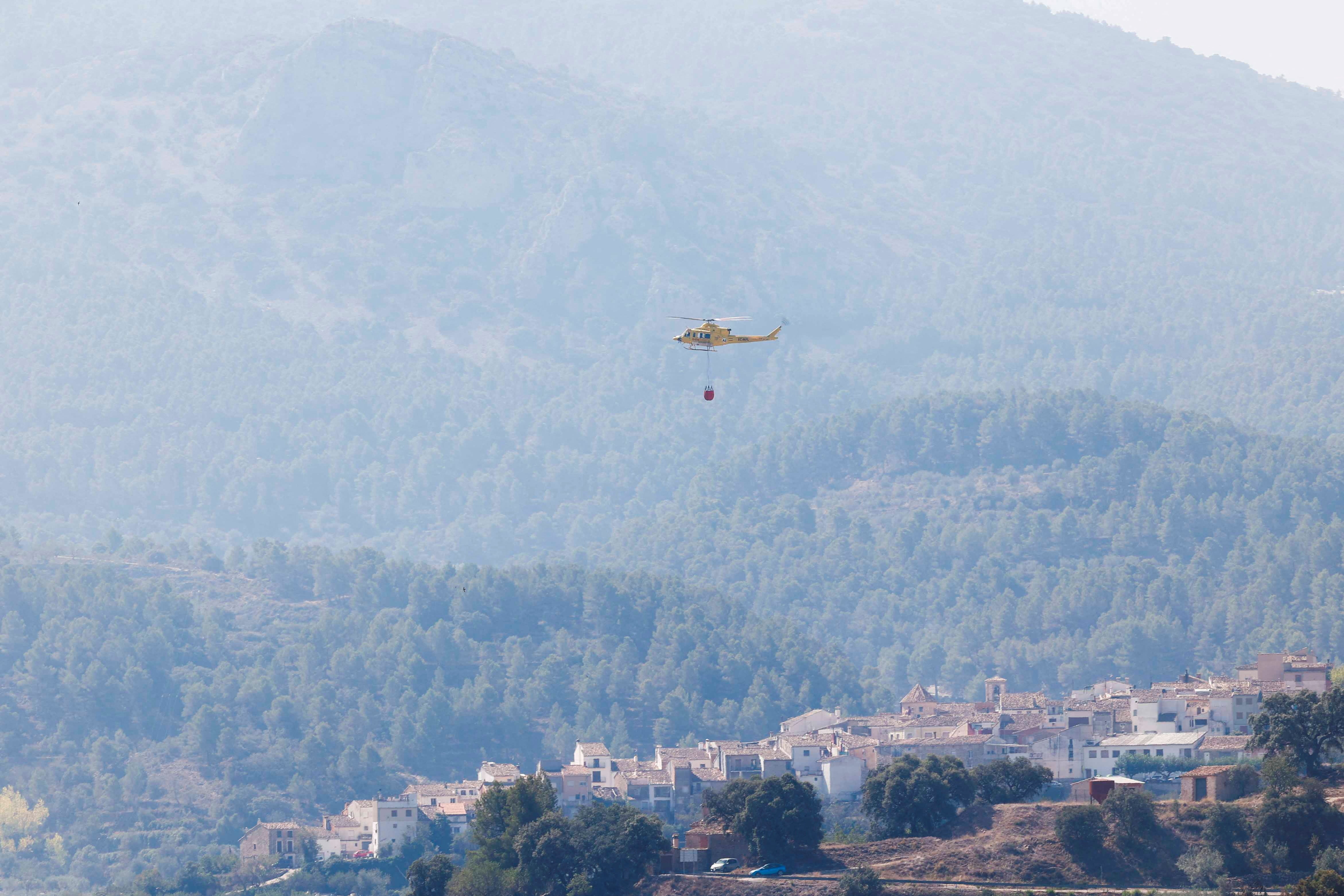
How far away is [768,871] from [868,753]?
5260 centimetres

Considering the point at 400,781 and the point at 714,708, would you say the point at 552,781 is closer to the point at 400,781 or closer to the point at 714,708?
the point at 400,781

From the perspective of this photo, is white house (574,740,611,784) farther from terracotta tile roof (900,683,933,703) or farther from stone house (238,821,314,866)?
terracotta tile roof (900,683,933,703)

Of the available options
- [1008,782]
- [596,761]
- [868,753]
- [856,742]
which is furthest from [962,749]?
[1008,782]

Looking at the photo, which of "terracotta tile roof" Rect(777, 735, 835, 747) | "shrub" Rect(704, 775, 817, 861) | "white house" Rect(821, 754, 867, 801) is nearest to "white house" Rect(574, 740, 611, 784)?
"terracotta tile roof" Rect(777, 735, 835, 747)

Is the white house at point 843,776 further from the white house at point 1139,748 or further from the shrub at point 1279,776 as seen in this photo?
the shrub at point 1279,776

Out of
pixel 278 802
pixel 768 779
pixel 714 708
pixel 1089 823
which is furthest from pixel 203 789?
pixel 1089 823

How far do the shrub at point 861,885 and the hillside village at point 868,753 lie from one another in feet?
127

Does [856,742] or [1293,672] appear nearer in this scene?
[1293,672]

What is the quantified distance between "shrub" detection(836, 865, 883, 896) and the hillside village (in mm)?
38600

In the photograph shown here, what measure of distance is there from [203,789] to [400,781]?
516 inches

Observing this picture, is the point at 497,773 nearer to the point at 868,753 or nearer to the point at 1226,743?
the point at 868,753

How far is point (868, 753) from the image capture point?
6181 inches

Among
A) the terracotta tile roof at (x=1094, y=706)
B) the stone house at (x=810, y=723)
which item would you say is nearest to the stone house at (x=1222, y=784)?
the terracotta tile roof at (x=1094, y=706)

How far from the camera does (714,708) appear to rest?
197 metres
